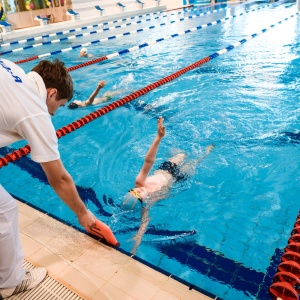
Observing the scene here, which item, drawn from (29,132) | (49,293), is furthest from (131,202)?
(29,132)

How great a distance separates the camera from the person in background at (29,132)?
1.16 meters

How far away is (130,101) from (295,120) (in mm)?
2568

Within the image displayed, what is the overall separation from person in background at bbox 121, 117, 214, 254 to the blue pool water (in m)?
0.07

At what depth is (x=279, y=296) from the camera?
57.1 inches

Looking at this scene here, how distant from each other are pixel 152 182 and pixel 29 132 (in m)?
1.95

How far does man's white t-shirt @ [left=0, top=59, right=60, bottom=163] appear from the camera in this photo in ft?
3.78

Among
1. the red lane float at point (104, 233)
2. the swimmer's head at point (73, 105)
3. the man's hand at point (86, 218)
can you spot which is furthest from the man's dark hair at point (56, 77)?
the swimmer's head at point (73, 105)

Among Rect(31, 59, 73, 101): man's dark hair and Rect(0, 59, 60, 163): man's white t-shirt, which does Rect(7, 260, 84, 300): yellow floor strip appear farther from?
Rect(31, 59, 73, 101): man's dark hair

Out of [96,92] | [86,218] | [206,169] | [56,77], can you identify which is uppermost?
[56,77]

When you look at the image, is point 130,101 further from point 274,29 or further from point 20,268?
point 274,29

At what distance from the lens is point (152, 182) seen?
9.89ft

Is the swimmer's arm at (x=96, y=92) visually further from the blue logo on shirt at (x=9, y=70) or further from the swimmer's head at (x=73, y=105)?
the blue logo on shirt at (x=9, y=70)

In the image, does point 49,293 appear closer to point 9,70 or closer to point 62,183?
point 62,183

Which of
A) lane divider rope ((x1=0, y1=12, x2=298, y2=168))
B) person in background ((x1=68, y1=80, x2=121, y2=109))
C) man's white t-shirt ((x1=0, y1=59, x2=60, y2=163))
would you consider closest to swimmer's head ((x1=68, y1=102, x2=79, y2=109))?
person in background ((x1=68, y1=80, x2=121, y2=109))
